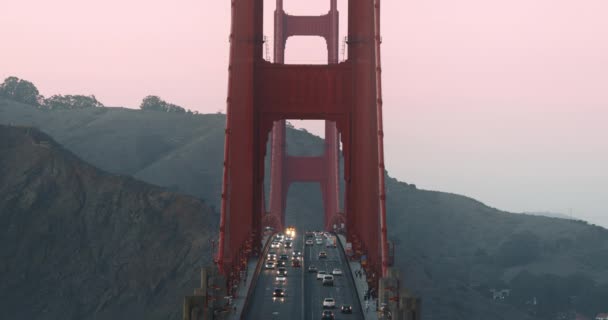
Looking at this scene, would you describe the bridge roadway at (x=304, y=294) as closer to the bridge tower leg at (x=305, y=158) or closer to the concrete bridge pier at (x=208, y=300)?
the concrete bridge pier at (x=208, y=300)

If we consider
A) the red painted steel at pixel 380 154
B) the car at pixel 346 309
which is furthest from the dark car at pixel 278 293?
the red painted steel at pixel 380 154

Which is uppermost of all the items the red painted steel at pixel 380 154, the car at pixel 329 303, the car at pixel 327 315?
the red painted steel at pixel 380 154

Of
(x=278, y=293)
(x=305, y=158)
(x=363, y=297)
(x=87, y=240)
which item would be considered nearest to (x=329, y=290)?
(x=278, y=293)

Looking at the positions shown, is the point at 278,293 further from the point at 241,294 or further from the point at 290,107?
the point at 290,107

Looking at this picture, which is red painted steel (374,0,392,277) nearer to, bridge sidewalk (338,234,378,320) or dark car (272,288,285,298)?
bridge sidewalk (338,234,378,320)

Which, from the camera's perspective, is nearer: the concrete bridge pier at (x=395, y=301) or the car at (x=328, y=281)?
the concrete bridge pier at (x=395, y=301)

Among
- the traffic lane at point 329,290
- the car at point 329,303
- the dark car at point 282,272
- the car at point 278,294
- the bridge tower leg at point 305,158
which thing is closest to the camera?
the traffic lane at point 329,290

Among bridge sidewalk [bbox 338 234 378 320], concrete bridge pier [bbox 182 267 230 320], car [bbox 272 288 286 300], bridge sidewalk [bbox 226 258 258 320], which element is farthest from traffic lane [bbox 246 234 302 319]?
concrete bridge pier [bbox 182 267 230 320]
